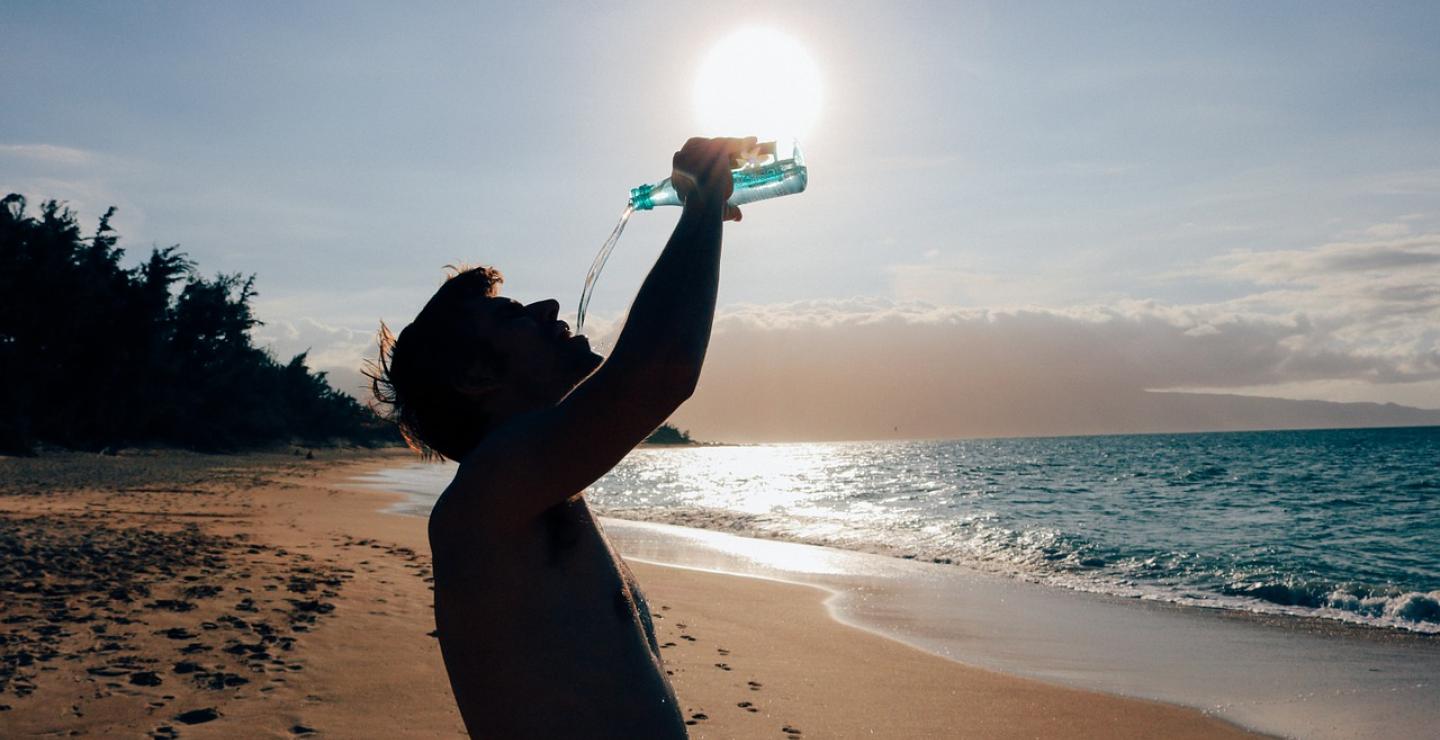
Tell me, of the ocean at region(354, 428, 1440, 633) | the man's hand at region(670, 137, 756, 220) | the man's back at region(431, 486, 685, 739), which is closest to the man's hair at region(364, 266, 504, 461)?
the man's back at region(431, 486, 685, 739)

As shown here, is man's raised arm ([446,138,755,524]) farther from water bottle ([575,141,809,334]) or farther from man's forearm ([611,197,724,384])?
water bottle ([575,141,809,334])

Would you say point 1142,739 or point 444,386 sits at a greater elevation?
point 444,386

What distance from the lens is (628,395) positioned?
120cm

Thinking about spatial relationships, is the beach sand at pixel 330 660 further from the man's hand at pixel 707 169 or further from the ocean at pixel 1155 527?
the ocean at pixel 1155 527

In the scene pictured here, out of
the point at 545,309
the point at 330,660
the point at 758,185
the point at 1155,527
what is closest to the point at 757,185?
the point at 758,185

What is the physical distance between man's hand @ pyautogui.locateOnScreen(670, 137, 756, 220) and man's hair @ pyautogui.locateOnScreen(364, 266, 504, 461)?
469 millimetres

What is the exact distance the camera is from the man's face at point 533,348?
1.63 meters

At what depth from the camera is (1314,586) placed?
12703 millimetres

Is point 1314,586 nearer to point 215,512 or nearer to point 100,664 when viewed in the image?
point 100,664

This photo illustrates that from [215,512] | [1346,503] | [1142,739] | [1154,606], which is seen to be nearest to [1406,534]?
[1346,503]

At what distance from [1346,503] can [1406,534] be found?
852 centimetres

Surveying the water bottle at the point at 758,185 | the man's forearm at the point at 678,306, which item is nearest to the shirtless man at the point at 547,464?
the man's forearm at the point at 678,306

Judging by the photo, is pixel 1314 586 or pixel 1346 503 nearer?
pixel 1314 586

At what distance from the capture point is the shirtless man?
1225 millimetres
